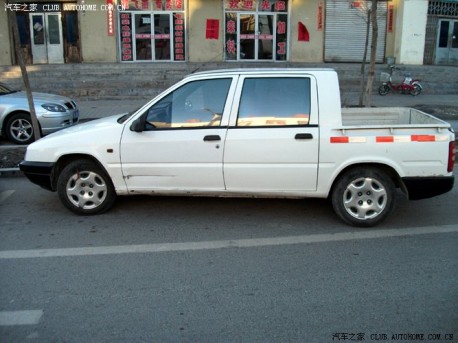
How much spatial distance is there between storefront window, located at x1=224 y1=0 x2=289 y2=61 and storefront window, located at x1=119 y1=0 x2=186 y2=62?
215 centimetres

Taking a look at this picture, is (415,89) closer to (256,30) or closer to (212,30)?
(256,30)

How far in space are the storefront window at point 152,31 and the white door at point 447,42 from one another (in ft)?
39.7

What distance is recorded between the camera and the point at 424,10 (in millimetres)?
20609

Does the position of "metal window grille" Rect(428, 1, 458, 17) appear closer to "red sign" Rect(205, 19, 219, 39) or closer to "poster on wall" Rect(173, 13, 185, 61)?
"red sign" Rect(205, 19, 219, 39)

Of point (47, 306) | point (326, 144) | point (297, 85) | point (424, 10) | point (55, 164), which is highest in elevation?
point (424, 10)

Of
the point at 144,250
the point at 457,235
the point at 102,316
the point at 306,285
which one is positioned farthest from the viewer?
the point at 457,235

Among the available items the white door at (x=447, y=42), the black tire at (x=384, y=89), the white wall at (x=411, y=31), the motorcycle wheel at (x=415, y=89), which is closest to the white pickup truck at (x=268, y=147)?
the black tire at (x=384, y=89)

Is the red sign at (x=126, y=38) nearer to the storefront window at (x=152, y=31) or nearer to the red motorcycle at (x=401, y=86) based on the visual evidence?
the storefront window at (x=152, y=31)

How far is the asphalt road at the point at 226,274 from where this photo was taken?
325 centimetres

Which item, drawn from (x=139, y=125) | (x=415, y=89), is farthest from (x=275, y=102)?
(x=415, y=89)

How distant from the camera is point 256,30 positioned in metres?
20.9

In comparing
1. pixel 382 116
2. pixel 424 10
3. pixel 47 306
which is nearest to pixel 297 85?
pixel 382 116

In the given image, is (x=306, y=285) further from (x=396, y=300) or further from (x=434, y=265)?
(x=434, y=265)

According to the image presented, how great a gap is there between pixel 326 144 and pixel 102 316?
9.34 feet
